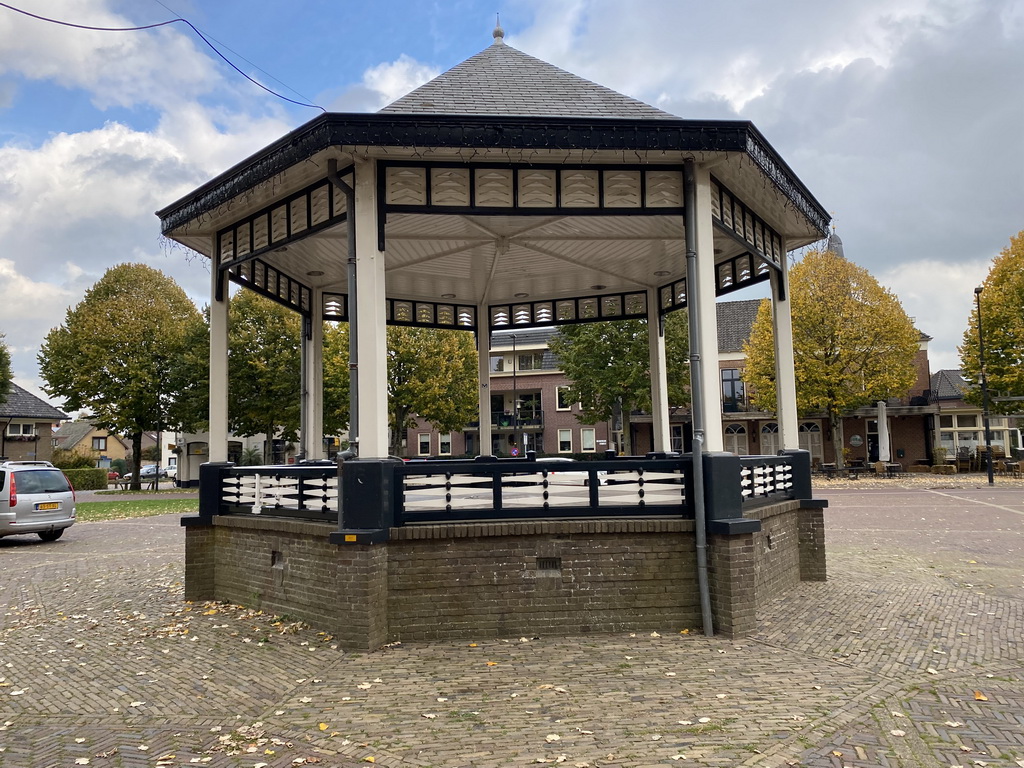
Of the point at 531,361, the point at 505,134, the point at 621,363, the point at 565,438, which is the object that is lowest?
the point at 565,438

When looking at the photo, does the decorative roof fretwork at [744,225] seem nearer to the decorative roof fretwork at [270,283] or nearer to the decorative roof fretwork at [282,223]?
the decorative roof fretwork at [282,223]

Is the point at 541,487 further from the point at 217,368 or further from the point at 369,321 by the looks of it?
the point at 217,368

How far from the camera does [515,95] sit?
27.4ft

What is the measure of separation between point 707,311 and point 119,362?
3488 centimetres

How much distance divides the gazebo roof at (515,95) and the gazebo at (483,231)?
46mm

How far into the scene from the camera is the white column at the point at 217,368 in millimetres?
10203

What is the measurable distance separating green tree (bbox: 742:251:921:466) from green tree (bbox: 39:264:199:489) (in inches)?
1232

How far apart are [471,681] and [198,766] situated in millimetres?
2279

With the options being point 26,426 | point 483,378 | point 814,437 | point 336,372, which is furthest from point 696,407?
point 26,426

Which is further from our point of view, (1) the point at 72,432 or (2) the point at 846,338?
(1) the point at 72,432

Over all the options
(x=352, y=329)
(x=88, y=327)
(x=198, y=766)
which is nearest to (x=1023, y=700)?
(x=198, y=766)

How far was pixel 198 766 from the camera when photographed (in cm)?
452

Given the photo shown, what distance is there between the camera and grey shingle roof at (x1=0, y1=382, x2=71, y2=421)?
169 feet

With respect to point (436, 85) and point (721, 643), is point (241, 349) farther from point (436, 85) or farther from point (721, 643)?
point (721, 643)
